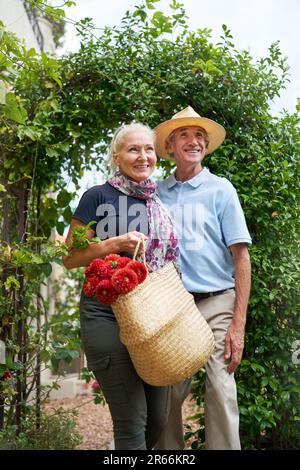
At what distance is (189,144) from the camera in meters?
3.08

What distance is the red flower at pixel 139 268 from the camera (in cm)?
234

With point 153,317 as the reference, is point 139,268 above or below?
above

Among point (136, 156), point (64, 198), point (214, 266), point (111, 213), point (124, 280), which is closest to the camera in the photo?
point (124, 280)

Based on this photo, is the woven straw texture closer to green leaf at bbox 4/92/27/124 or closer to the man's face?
the man's face

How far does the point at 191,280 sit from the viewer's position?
288 centimetres

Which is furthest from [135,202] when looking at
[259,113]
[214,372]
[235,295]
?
[259,113]

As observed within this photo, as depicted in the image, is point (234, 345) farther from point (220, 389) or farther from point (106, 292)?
point (106, 292)

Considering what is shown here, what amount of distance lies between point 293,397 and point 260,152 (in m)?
1.46

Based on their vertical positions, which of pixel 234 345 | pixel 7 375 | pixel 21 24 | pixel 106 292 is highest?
pixel 21 24

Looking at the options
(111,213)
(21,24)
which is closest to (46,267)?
(111,213)

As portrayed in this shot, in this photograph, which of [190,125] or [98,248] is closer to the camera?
[98,248]

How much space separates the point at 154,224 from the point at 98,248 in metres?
0.28

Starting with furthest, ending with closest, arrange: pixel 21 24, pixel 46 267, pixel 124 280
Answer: pixel 21 24
pixel 46 267
pixel 124 280

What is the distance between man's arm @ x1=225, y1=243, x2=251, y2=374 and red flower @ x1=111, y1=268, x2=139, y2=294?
28.1 inches
